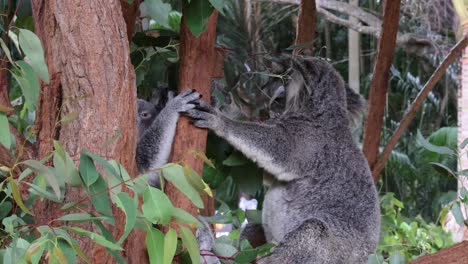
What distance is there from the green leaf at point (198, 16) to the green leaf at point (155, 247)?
793 mm

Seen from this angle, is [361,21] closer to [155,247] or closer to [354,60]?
[354,60]

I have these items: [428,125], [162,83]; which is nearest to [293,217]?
[162,83]

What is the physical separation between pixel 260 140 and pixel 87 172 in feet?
4.39

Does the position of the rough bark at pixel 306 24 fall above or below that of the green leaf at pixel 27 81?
above

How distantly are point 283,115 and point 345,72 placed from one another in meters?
8.17

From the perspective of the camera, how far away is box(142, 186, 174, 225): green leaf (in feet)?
4.06

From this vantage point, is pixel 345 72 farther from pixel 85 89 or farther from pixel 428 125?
pixel 85 89

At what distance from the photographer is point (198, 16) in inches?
77.4

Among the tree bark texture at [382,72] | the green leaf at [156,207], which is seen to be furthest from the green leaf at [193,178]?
the tree bark texture at [382,72]

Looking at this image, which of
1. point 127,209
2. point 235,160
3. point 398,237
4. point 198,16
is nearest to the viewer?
point 127,209

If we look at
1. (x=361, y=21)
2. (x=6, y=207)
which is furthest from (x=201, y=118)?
(x=361, y=21)

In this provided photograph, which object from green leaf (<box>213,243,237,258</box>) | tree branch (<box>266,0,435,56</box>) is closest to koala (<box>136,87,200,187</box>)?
green leaf (<box>213,243,237,258</box>)

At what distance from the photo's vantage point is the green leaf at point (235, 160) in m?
2.54

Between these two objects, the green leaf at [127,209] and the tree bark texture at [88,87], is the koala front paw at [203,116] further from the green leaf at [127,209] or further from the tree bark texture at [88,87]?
the green leaf at [127,209]
